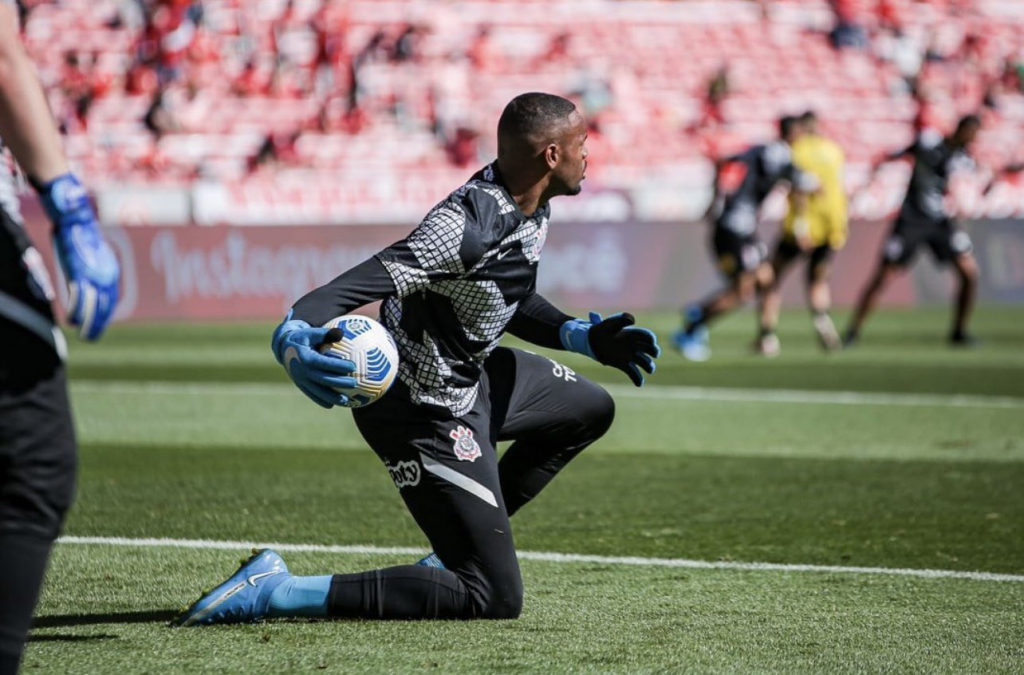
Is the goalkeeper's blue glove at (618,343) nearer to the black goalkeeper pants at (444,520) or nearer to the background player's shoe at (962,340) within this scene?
the black goalkeeper pants at (444,520)

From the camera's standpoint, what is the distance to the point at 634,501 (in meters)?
7.45

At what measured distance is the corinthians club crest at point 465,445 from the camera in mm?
4871

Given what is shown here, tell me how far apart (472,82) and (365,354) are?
2487cm

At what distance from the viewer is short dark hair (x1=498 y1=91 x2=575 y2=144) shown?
4.84m

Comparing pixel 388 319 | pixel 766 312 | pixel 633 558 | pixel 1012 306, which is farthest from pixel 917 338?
pixel 388 319

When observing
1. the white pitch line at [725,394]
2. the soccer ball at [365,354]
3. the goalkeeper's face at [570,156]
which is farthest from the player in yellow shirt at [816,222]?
the soccer ball at [365,354]

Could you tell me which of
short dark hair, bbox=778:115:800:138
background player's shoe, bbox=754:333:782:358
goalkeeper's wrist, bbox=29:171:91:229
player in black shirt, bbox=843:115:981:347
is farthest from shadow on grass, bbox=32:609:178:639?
short dark hair, bbox=778:115:800:138

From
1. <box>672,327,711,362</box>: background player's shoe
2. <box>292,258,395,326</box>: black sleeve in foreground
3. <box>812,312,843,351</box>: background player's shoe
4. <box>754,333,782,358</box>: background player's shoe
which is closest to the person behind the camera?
<box>292,258,395,326</box>: black sleeve in foreground

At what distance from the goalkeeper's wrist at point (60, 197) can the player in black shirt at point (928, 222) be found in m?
13.6

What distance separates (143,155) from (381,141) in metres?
4.06

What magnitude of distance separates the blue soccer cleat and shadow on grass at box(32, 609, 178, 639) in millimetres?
163

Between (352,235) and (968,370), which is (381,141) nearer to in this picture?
(352,235)

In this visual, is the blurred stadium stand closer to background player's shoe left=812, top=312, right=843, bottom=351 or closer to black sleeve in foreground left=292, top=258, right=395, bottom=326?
background player's shoe left=812, top=312, right=843, bottom=351

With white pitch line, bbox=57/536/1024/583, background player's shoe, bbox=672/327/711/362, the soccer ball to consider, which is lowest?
background player's shoe, bbox=672/327/711/362
